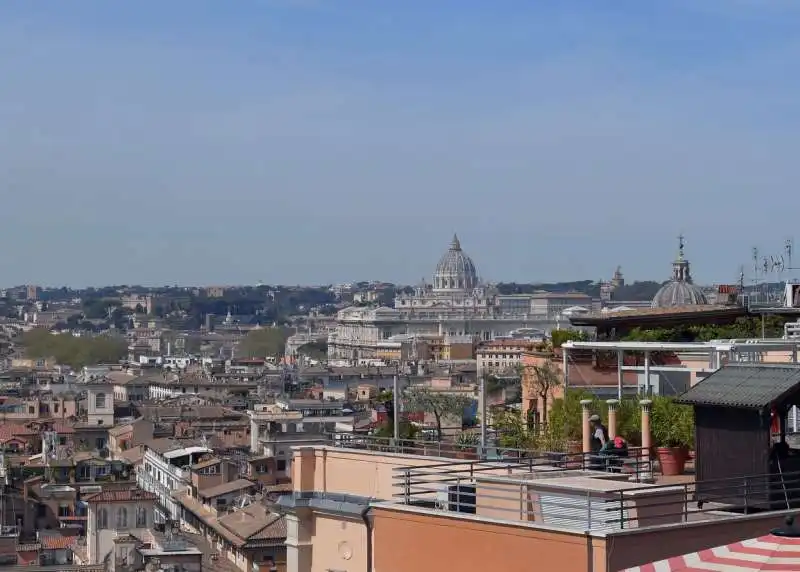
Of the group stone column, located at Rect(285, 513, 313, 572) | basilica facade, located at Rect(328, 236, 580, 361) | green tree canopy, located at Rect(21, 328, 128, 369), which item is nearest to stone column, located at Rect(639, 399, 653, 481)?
stone column, located at Rect(285, 513, 313, 572)

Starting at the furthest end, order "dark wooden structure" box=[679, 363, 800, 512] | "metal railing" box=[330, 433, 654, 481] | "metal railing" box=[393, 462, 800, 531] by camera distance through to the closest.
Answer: "metal railing" box=[330, 433, 654, 481]
"dark wooden structure" box=[679, 363, 800, 512]
"metal railing" box=[393, 462, 800, 531]

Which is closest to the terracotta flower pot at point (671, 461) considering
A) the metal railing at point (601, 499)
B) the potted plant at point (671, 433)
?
the potted plant at point (671, 433)

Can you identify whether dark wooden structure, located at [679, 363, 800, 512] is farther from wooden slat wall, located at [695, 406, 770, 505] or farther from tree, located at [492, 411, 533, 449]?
tree, located at [492, 411, 533, 449]

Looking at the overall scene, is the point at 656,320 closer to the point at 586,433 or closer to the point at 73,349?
the point at 586,433

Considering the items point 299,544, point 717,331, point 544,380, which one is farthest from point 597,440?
point 717,331

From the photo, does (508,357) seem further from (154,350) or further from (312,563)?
(312,563)

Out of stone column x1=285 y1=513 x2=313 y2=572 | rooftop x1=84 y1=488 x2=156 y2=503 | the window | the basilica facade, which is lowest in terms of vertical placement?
the window
